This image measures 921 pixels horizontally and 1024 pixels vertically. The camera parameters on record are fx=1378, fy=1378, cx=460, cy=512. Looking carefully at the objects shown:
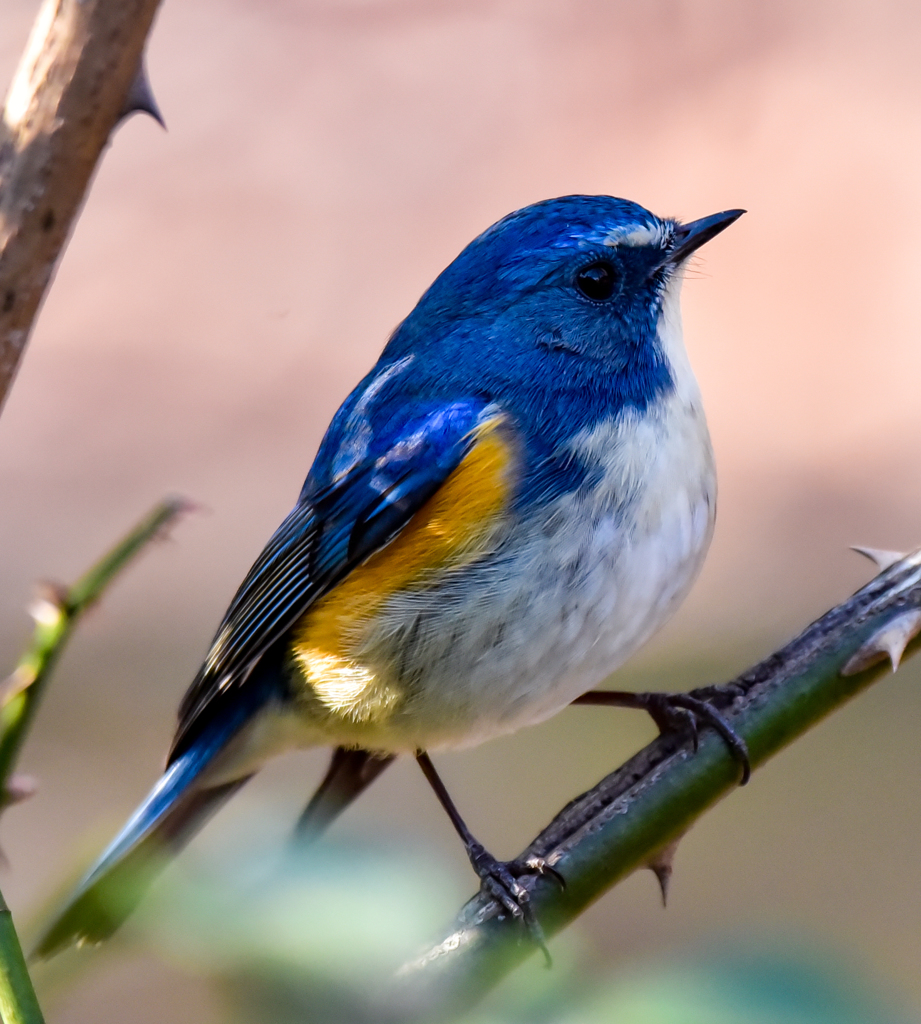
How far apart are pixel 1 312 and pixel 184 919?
48 centimetres

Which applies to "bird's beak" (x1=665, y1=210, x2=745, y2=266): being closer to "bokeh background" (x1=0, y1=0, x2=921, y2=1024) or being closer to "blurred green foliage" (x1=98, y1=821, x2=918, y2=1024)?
"blurred green foliage" (x1=98, y1=821, x2=918, y2=1024)

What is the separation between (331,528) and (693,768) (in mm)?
685

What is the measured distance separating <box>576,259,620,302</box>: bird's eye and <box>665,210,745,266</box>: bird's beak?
0.26 feet

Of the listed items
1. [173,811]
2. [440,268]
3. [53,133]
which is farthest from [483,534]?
[440,268]

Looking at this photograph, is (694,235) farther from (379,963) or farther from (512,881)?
(379,963)

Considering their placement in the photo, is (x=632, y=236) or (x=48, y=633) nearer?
(x=48, y=633)

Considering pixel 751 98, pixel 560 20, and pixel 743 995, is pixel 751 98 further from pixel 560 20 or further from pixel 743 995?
pixel 743 995

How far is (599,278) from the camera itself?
1.86m

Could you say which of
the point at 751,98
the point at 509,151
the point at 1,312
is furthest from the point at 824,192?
the point at 1,312

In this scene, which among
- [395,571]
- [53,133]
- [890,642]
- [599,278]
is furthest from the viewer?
[599,278]

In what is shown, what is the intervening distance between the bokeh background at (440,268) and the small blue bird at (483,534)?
2.10m

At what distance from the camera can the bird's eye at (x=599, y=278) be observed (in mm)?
1858

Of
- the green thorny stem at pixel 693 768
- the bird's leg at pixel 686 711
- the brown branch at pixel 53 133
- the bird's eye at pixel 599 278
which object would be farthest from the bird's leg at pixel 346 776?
the brown branch at pixel 53 133

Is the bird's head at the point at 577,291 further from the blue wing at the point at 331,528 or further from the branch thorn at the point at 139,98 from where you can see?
the branch thorn at the point at 139,98
